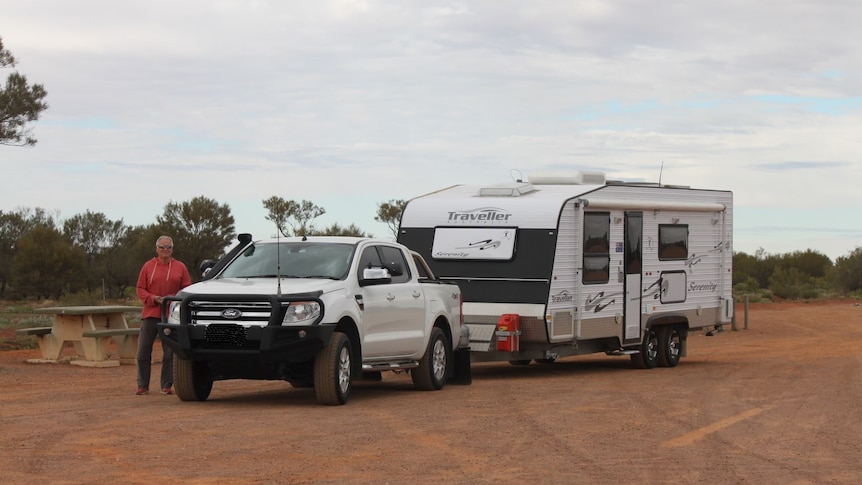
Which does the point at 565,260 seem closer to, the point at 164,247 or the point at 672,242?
the point at 672,242

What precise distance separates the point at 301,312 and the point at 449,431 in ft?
7.83

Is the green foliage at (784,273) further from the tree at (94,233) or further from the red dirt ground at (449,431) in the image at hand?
the red dirt ground at (449,431)

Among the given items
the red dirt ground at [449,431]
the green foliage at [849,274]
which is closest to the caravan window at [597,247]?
the red dirt ground at [449,431]

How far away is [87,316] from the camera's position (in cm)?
1970

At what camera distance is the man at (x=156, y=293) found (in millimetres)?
14500

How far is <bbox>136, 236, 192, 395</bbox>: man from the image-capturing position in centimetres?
1450

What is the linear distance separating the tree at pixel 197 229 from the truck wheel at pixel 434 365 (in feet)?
116

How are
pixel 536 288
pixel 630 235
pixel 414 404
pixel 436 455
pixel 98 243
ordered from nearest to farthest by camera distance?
pixel 436 455 < pixel 414 404 < pixel 536 288 < pixel 630 235 < pixel 98 243

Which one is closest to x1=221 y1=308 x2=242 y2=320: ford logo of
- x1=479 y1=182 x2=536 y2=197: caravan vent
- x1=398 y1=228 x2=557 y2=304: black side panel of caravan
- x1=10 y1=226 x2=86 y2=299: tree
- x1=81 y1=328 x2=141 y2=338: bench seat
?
x1=398 y1=228 x2=557 y2=304: black side panel of caravan

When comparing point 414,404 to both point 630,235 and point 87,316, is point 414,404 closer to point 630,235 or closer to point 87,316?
point 630,235

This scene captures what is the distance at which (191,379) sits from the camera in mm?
13531

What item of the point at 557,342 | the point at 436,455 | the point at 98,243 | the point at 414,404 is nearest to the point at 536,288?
the point at 557,342

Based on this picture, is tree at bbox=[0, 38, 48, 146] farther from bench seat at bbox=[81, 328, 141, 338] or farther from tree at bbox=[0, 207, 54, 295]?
tree at bbox=[0, 207, 54, 295]

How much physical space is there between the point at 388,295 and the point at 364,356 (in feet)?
2.88
